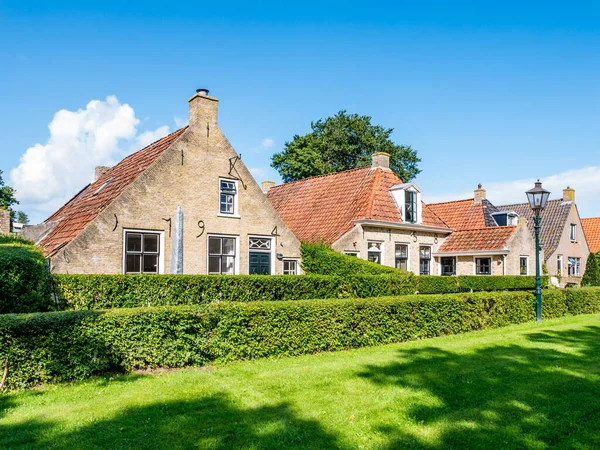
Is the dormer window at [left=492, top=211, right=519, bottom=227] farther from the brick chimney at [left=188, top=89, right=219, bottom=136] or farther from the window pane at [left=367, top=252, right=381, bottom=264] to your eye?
the brick chimney at [left=188, top=89, right=219, bottom=136]

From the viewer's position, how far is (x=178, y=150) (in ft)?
60.6

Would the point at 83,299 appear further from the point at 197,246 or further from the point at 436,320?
the point at 436,320

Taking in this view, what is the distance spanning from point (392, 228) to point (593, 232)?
3192 centimetres

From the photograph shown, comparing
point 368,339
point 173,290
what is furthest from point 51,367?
point 368,339

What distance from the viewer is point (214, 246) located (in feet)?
63.4

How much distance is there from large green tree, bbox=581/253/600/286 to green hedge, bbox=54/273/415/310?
29473mm

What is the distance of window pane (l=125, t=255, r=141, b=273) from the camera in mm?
17000

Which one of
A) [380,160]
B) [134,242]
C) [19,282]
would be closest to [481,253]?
[380,160]

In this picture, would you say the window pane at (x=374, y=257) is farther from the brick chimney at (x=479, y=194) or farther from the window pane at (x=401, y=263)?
the brick chimney at (x=479, y=194)

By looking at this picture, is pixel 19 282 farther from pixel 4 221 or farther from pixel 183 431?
pixel 4 221

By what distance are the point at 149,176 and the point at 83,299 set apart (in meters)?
6.53

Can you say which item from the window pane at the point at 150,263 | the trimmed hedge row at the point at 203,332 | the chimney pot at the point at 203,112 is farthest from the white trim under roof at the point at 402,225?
the window pane at the point at 150,263

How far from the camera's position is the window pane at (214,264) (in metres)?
19.1

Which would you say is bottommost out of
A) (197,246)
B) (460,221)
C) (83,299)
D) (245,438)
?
(245,438)
